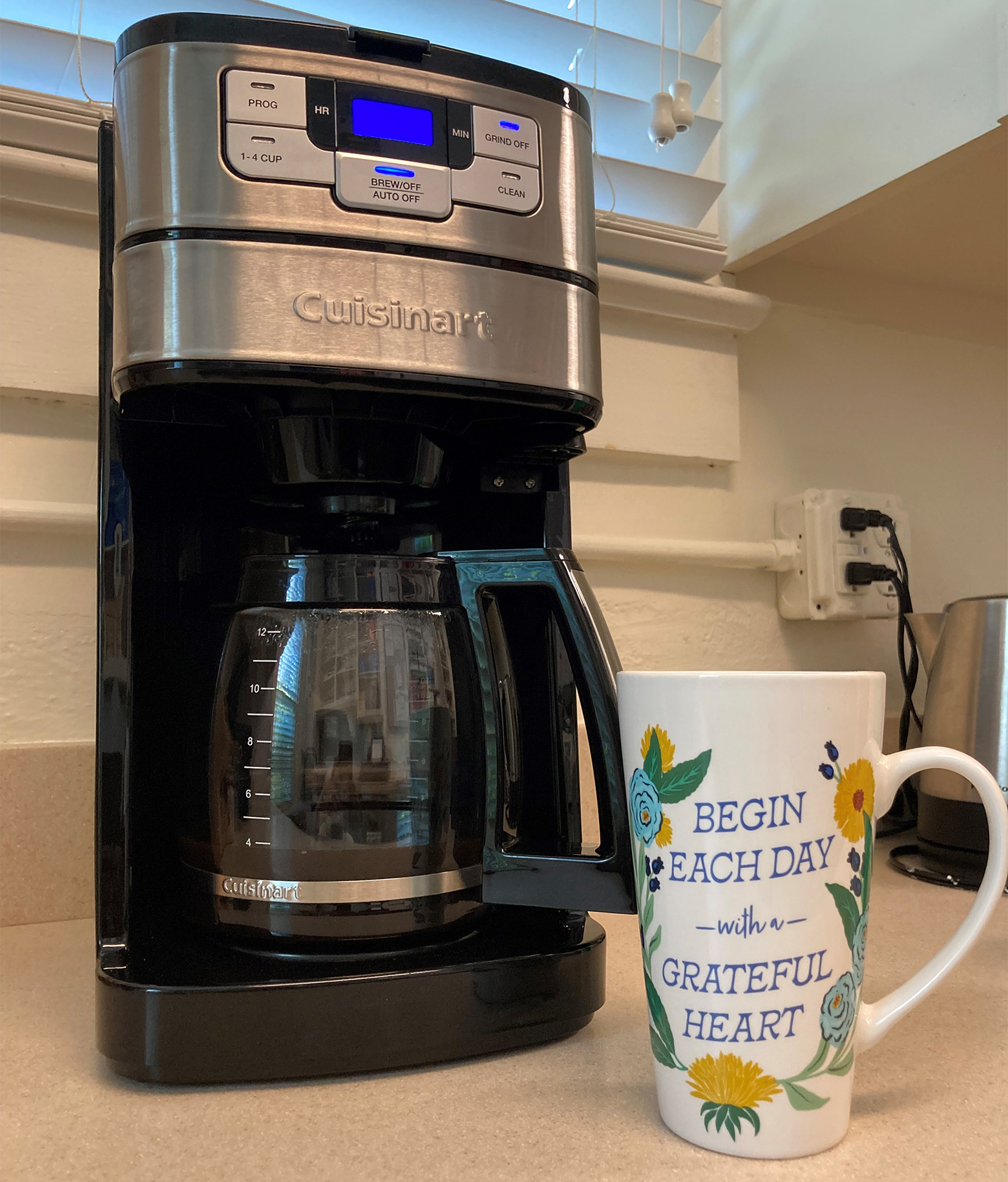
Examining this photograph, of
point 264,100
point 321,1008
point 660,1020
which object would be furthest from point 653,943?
point 264,100

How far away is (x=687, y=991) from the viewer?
1.18 feet

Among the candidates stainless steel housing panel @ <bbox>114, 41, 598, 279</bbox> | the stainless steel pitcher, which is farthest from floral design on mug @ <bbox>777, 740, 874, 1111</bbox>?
the stainless steel pitcher

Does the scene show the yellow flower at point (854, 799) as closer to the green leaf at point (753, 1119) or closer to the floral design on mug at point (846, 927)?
the floral design on mug at point (846, 927)

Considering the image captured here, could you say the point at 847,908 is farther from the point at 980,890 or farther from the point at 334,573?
the point at 334,573

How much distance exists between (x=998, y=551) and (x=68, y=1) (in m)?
1.05

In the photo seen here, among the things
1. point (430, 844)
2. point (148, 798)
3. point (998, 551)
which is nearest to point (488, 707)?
point (430, 844)

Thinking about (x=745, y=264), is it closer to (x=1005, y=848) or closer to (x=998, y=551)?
(x=998, y=551)

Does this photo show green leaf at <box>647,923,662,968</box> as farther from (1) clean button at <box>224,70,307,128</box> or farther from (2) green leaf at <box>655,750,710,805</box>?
(1) clean button at <box>224,70,307,128</box>

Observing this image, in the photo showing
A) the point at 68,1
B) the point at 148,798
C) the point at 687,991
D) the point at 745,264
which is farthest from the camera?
the point at 745,264

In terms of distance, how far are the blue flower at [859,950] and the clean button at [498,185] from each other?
1.08 ft

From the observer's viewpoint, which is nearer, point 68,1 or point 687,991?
point 687,991

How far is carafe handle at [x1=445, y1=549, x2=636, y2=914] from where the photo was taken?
424 millimetres

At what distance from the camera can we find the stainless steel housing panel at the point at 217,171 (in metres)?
0.41

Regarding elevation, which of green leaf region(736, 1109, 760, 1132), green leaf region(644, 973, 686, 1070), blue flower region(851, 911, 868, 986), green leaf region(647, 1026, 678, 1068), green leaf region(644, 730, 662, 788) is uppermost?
green leaf region(644, 730, 662, 788)
